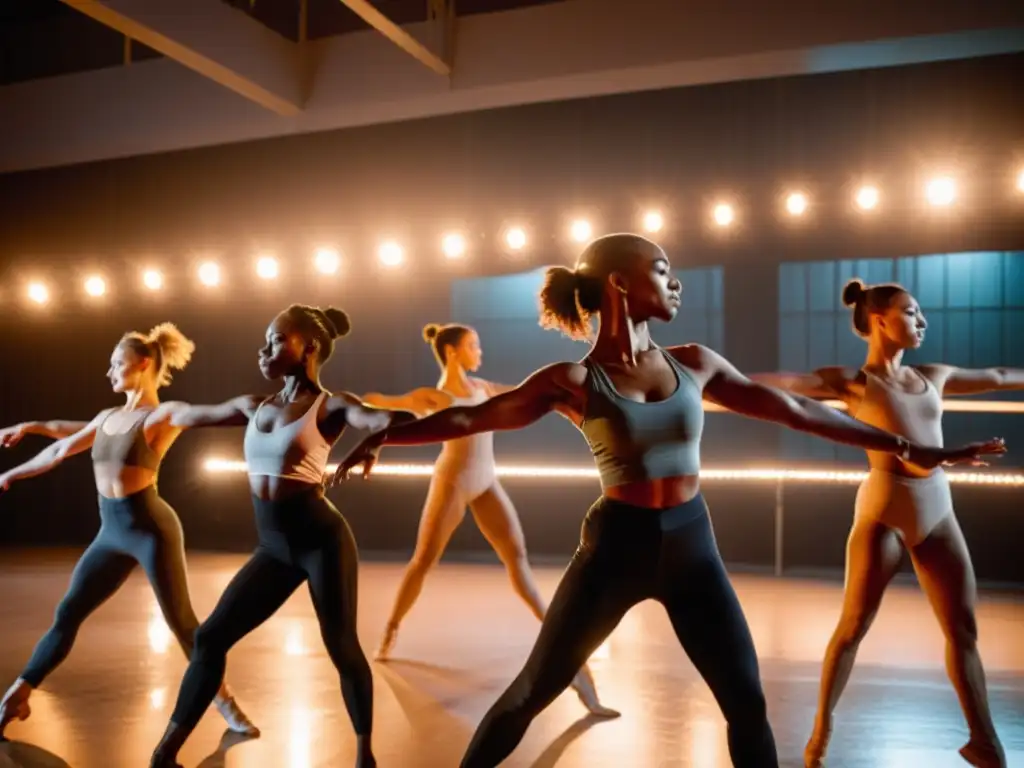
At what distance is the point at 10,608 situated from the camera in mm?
6211

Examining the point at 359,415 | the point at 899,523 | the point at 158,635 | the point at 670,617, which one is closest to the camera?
the point at 670,617

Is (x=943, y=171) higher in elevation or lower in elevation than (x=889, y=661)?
higher

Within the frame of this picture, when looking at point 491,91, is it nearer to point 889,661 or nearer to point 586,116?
point 586,116

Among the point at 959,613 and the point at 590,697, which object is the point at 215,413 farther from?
the point at 959,613

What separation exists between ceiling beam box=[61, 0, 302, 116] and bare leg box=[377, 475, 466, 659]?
3566 millimetres

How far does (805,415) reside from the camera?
2225mm

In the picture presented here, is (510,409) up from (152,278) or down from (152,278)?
down

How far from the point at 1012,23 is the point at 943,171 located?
1.30 metres

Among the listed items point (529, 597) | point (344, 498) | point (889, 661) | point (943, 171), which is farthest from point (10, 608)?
point (943, 171)

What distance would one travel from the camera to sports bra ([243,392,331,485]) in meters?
2.84

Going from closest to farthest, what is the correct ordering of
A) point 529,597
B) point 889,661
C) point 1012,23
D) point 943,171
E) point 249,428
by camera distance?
point 249,428 → point 529,597 → point 889,661 → point 1012,23 → point 943,171

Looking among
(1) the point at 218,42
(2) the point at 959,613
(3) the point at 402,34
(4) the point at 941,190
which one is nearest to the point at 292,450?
(2) the point at 959,613

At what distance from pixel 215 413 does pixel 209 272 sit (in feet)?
20.8

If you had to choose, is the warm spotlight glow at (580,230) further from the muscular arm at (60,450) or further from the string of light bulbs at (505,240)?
the muscular arm at (60,450)
